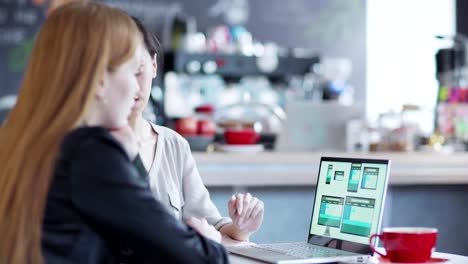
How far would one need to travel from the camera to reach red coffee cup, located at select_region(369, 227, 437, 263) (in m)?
1.90

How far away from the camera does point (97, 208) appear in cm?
150

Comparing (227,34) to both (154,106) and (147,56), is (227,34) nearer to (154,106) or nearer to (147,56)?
(154,106)

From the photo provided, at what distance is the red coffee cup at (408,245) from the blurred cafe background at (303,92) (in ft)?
6.10

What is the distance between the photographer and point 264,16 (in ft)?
24.0

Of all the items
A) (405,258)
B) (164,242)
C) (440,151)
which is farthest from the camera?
(440,151)

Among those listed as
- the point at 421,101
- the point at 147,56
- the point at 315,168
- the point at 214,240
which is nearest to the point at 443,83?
the point at 315,168

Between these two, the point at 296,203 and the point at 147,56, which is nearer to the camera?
the point at 147,56

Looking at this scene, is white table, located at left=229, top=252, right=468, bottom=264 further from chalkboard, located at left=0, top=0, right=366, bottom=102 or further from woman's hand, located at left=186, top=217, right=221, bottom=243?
chalkboard, located at left=0, top=0, right=366, bottom=102

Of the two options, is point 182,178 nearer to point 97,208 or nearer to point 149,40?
point 149,40

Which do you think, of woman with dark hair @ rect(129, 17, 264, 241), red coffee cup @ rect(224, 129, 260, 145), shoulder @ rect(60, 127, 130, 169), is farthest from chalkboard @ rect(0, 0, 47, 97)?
shoulder @ rect(60, 127, 130, 169)

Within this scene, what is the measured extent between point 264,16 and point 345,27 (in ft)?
2.60

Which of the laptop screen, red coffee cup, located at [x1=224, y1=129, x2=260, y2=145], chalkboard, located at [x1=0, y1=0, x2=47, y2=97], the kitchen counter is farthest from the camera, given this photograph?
chalkboard, located at [x1=0, y1=0, x2=47, y2=97]

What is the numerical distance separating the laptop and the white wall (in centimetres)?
582

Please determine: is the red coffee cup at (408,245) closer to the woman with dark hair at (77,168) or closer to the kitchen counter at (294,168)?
the woman with dark hair at (77,168)
